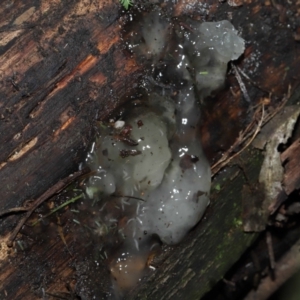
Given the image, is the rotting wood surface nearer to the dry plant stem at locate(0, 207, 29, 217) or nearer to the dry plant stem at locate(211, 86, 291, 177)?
the dry plant stem at locate(0, 207, 29, 217)

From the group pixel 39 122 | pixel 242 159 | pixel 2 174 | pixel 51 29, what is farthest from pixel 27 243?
pixel 242 159

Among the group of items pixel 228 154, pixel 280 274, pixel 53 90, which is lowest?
pixel 280 274

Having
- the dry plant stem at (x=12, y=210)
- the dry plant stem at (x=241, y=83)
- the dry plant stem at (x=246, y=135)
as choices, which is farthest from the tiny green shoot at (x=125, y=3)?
the dry plant stem at (x=12, y=210)

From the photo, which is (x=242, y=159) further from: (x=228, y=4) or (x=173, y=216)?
(x=228, y=4)

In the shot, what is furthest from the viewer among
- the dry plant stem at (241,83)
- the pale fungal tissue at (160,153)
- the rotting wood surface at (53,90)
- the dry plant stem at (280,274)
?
the dry plant stem at (280,274)

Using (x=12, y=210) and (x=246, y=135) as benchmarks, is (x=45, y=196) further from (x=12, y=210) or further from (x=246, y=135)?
(x=246, y=135)

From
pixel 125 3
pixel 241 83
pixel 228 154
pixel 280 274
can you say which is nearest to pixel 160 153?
pixel 228 154

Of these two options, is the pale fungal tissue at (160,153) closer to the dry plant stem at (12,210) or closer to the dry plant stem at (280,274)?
the dry plant stem at (12,210)
